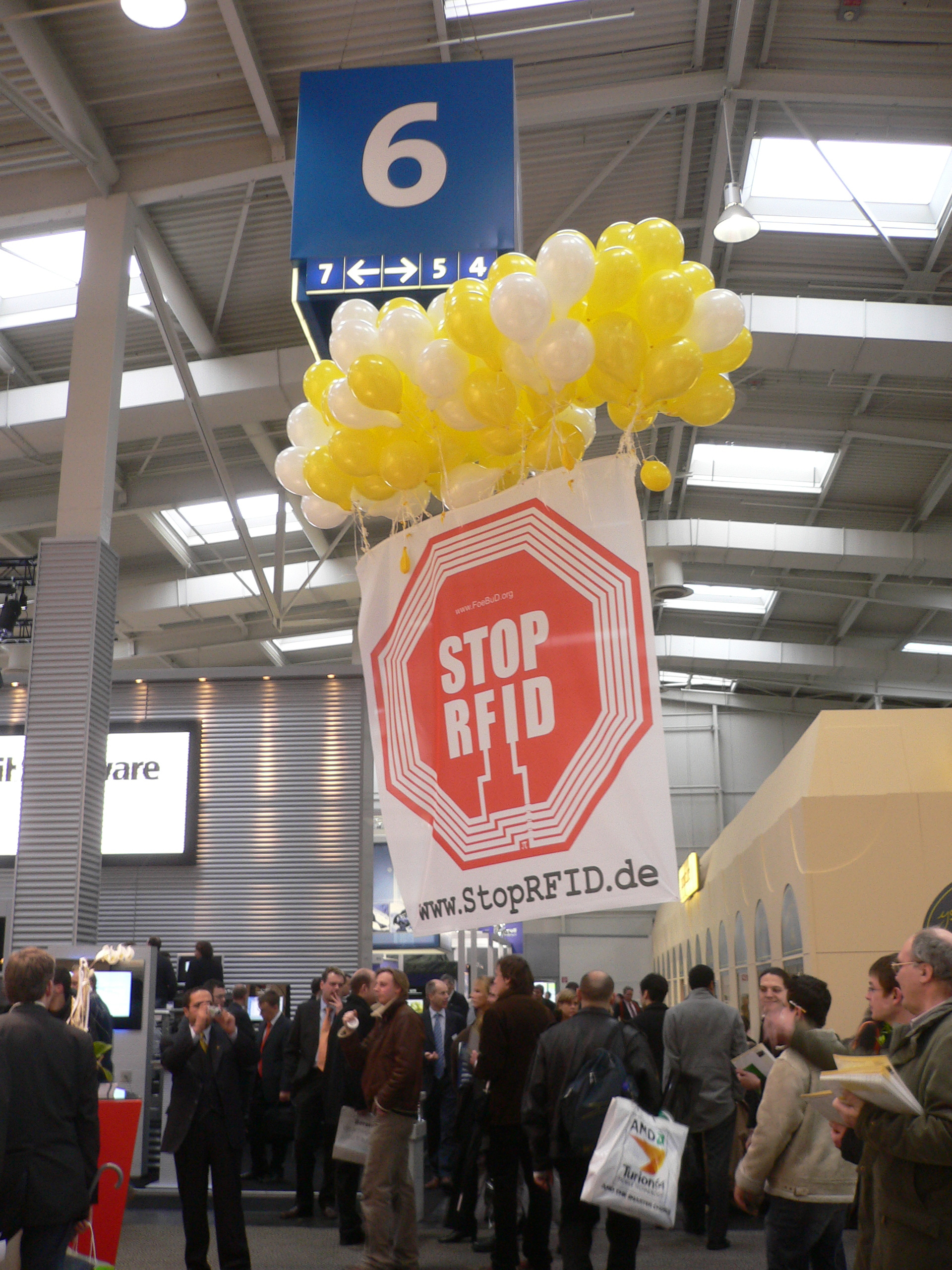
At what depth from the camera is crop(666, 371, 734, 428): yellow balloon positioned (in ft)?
10.6

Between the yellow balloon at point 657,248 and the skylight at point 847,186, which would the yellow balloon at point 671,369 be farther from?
the skylight at point 847,186

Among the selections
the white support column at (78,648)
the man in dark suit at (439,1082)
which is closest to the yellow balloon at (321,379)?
the white support column at (78,648)

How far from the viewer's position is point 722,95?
7.74m

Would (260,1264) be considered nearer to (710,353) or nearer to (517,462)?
(517,462)

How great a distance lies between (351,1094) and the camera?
222 inches

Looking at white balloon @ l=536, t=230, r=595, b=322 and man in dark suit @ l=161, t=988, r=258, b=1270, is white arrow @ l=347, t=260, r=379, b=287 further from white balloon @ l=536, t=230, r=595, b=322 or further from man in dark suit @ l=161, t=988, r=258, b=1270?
man in dark suit @ l=161, t=988, r=258, b=1270

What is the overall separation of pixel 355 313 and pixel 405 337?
0.41 m

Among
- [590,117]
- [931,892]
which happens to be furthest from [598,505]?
[590,117]

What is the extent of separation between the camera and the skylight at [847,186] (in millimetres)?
8883

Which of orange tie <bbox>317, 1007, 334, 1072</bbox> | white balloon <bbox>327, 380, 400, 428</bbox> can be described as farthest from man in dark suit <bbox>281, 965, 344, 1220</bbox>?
white balloon <bbox>327, 380, 400, 428</bbox>

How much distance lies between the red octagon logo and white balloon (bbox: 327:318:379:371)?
564mm

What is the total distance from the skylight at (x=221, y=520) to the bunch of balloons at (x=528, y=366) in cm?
994

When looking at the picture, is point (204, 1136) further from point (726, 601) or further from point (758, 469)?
point (726, 601)

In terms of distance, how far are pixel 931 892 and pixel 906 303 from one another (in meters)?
5.58
